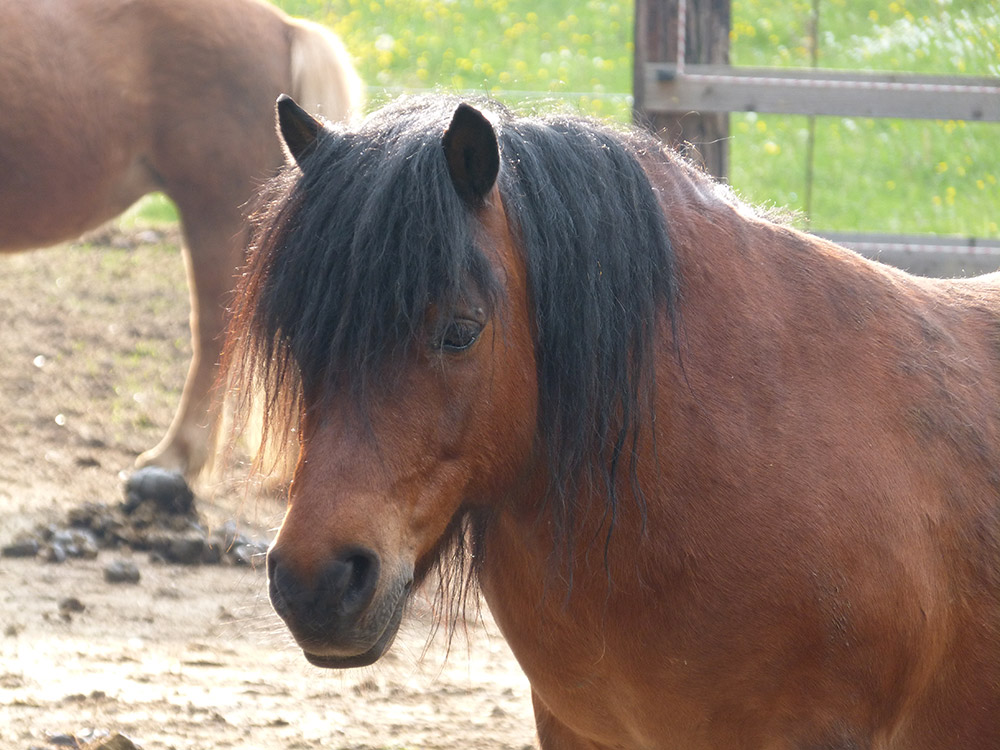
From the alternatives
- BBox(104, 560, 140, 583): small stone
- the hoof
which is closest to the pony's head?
BBox(104, 560, 140, 583): small stone

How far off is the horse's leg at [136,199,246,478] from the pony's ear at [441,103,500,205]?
362 centimetres

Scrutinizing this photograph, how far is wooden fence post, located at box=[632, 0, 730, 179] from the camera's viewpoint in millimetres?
5355

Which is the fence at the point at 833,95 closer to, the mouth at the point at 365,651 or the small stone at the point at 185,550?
the small stone at the point at 185,550

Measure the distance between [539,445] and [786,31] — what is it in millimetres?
11630

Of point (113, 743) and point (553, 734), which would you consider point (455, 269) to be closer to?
point (553, 734)

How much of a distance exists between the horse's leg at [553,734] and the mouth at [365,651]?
2.30ft

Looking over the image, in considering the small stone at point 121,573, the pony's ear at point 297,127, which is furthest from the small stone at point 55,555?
the pony's ear at point 297,127

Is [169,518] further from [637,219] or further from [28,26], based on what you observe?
[637,219]

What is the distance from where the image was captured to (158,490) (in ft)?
16.3

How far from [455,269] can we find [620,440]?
1.41 feet

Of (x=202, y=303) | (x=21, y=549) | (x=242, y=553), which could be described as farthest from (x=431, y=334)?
(x=202, y=303)

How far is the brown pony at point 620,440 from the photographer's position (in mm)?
1785

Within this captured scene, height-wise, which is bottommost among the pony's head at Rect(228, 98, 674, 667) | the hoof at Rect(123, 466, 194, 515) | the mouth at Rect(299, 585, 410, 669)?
the hoof at Rect(123, 466, 194, 515)

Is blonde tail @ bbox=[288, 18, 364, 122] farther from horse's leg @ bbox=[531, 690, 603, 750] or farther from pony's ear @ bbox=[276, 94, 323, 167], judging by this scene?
horse's leg @ bbox=[531, 690, 603, 750]
